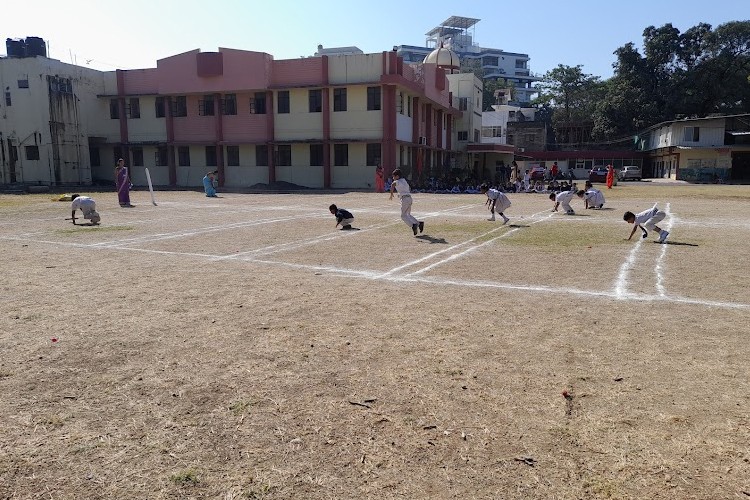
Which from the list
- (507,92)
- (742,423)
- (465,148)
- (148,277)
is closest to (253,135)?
(465,148)

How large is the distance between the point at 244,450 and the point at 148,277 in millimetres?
5360

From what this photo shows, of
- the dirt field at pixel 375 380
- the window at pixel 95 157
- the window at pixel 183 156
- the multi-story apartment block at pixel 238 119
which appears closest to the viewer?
the dirt field at pixel 375 380

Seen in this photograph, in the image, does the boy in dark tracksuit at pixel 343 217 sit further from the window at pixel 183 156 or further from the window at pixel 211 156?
the window at pixel 183 156

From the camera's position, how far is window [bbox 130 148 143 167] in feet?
134

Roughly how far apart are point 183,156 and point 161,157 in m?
1.97

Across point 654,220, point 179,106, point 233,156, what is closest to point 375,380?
point 654,220

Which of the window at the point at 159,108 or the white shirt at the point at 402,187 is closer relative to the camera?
the white shirt at the point at 402,187

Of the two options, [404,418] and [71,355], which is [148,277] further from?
[404,418]

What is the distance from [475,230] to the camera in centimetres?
1353

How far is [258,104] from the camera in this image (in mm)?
36906

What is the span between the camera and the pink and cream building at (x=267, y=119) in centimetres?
3434

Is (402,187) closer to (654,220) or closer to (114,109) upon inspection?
(654,220)

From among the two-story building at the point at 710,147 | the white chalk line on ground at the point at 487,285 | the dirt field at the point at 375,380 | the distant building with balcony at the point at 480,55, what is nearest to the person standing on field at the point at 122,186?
the white chalk line on ground at the point at 487,285

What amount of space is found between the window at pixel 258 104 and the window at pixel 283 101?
51.8 inches
